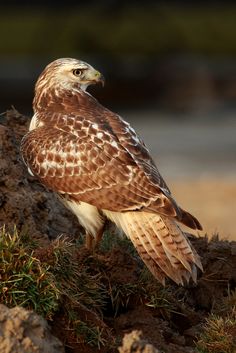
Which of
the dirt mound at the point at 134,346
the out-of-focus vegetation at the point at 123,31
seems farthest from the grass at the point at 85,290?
the out-of-focus vegetation at the point at 123,31

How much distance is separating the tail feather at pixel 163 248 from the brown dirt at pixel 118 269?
0.26 meters

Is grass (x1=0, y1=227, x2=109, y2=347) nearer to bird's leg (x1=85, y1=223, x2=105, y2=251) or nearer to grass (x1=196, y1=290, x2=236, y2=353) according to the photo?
grass (x1=196, y1=290, x2=236, y2=353)

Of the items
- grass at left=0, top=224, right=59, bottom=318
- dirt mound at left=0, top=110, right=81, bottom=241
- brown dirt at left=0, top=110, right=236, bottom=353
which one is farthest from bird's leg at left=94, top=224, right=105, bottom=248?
grass at left=0, top=224, right=59, bottom=318

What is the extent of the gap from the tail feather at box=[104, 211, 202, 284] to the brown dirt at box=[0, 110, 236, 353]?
26cm

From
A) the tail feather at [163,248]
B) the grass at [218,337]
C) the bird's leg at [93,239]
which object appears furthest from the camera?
the bird's leg at [93,239]

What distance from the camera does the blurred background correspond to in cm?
3153

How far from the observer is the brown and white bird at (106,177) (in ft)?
26.1

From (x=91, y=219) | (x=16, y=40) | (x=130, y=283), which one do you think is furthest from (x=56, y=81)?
(x=16, y=40)

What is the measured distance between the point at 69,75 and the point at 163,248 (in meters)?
1.96

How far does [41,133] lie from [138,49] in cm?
2974

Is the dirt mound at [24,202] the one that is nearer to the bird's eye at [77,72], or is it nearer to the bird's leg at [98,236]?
the bird's leg at [98,236]

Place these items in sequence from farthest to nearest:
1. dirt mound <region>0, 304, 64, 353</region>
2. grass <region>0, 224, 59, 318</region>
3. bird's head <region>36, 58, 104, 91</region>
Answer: bird's head <region>36, 58, 104, 91</region> < grass <region>0, 224, 59, 318</region> < dirt mound <region>0, 304, 64, 353</region>

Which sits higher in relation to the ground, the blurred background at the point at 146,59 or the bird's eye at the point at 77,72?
the bird's eye at the point at 77,72

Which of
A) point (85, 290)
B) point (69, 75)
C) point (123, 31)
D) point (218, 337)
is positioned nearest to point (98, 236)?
point (85, 290)
